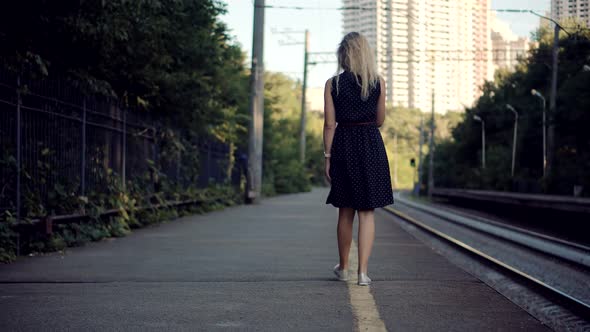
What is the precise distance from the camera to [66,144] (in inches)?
429

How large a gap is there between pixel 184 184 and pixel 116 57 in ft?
20.8

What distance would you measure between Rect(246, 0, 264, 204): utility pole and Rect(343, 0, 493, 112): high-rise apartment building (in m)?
3.08

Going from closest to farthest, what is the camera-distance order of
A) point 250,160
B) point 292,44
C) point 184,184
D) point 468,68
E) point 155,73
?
point 155,73
point 184,184
point 250,160
point 468,68
point 292,44

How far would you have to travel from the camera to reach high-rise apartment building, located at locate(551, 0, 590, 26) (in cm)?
1020

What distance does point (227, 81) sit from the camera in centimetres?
2261

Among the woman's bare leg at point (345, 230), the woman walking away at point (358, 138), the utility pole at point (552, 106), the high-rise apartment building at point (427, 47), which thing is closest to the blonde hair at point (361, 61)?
the woman walking away at point (358, 138)

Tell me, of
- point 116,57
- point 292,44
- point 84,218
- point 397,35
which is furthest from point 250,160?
point 292,44

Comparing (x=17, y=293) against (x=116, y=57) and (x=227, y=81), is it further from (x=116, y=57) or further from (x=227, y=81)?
(x=227, y=81)

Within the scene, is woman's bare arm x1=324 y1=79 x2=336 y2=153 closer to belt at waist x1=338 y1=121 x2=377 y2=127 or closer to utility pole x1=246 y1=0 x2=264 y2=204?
belt at waist x1=338 y1=121 x2=377 y2=127

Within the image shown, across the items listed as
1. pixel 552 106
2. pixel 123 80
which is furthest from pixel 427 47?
pixel 123 80

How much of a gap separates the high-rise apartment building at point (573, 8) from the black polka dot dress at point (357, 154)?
5.19 metres

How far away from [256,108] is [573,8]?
1607 cm

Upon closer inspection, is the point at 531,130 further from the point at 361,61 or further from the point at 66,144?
the point at 361,61

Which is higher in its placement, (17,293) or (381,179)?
(381,179)
